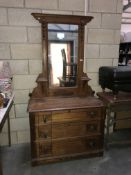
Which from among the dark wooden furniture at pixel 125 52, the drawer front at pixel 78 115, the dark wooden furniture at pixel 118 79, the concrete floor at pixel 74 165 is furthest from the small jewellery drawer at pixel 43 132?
the dark wooden furniture at pixel 125 52

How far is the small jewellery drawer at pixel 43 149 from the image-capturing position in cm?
184

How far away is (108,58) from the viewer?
2299 mm

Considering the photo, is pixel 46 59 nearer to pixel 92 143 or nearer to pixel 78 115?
pixel 78 115

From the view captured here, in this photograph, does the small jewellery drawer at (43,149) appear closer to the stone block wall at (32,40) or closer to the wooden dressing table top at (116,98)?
the stone block wall at (32,40)

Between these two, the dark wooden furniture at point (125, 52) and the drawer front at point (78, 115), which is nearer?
the drawer front at point (78, 115)

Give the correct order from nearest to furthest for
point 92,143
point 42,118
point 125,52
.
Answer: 1. point 42,118
2. point 92,143
3. point 125,52

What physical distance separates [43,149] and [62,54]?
1.16 m

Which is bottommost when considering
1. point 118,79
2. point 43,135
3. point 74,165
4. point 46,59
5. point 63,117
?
point 74,165

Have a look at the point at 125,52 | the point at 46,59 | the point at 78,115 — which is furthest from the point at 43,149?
the point at 125,52

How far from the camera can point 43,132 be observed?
181cm

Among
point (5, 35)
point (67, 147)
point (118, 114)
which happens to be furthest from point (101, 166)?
point (5, 35)

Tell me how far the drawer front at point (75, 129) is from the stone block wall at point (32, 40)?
620mm

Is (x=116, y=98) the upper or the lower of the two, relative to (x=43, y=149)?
upper

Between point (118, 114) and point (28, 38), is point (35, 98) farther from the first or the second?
point (118, 114)
